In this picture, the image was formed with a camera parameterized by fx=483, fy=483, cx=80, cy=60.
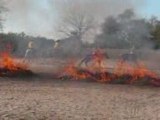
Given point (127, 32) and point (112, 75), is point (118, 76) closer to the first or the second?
point (112, 75)

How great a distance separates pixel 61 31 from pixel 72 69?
9.34 feet

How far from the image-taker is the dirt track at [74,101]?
46.0 ft

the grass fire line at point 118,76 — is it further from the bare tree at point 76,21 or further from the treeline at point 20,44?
the treeline at point 20,44

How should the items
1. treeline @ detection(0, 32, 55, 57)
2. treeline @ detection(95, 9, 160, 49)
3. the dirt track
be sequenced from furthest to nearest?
treeline @ detection(0, 32, 55, 57), treeline @ detection(95, 9, 160, 49), the dirt track

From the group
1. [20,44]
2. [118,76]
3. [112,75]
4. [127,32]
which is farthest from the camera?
[20,44]

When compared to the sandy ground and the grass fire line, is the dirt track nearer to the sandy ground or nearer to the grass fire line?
the sandy ground

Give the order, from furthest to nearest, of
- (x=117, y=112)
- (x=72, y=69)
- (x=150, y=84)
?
(x=72, y=69), (x=150, y=84), (x=117, y=112)

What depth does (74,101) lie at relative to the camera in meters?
16.7

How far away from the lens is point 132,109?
50.9 ft

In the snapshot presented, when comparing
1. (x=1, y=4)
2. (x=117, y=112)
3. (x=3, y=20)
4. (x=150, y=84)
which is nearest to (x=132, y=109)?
(x=117, y=112)

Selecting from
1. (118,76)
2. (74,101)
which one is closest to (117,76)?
(118,76)

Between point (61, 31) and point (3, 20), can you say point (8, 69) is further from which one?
point (3, 20)

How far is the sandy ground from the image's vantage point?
1402cm

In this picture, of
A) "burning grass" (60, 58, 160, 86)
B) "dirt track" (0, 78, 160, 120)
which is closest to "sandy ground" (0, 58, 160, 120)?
"dirt track" (0, 78, 160, 120)
